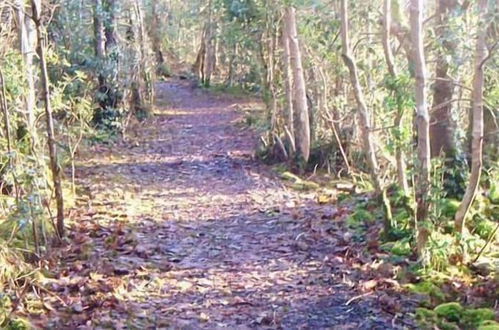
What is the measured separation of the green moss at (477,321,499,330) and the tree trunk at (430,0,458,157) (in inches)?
125

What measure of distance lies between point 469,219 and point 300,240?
1995 mm

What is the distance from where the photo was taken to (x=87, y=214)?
890 centimetres

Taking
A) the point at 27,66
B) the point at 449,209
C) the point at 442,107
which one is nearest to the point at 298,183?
the point at 442,107

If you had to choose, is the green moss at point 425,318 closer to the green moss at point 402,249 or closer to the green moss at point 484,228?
the green moss at point 402,249

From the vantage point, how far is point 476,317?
5.62m

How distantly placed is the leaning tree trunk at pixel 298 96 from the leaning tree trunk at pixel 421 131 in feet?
18.8

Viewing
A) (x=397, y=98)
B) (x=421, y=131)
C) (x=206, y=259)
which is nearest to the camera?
(x=421, y=131)

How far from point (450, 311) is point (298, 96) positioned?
745 cm

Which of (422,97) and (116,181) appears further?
(116,181)

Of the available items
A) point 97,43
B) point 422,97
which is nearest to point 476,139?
point 422,97

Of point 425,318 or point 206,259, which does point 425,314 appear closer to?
point 425,318

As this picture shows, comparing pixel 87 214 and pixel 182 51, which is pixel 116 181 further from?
pixel 182 51

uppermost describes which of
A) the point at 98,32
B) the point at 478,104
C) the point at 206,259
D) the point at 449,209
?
the point at 98,32

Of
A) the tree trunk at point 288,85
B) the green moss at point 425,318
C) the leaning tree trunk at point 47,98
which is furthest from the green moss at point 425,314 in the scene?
the tree trunk at point 288,85
